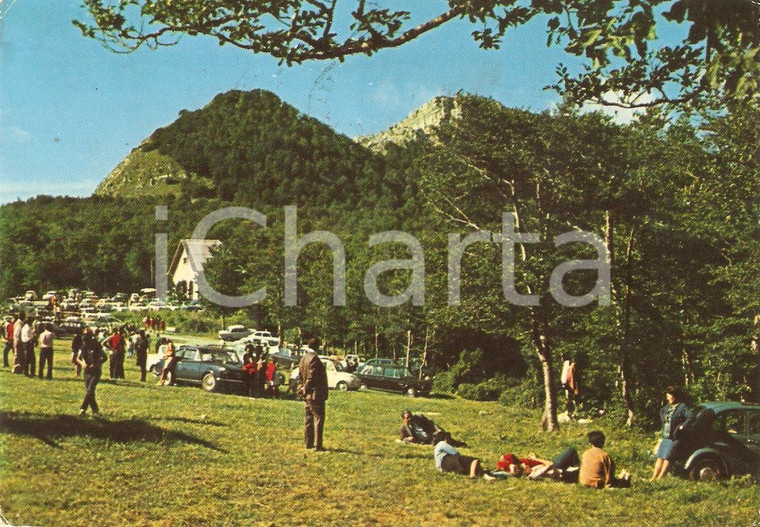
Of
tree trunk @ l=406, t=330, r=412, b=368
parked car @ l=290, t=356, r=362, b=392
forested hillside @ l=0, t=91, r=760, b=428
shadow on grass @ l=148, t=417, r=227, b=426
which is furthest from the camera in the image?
tree trunk @ l=406, t=330, r=412, b=368

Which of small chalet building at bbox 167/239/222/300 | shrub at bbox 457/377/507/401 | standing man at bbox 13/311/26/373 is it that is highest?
small chalet building at bbox 167/239/222/300

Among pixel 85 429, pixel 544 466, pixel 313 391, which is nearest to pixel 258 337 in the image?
pixel 313 391

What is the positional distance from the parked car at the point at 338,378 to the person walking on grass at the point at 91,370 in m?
2.82

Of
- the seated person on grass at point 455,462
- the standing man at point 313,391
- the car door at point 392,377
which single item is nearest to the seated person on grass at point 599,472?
the seated person on grass at point 455,462

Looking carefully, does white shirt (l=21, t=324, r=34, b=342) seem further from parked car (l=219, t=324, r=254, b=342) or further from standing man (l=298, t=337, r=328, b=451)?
standing man (l=298, t=337, r=328, b=451)

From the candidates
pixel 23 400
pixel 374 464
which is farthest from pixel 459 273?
pixel 23 400

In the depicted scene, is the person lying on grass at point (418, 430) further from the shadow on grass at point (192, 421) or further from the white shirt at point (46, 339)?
the white shirt at point (46, 339)

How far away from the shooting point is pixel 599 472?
880cm

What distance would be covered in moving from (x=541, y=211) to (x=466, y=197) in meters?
1.24

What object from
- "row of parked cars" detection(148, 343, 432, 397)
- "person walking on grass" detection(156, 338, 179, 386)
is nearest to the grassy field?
"row of parked cars" detection(148, 343, 432, 397)

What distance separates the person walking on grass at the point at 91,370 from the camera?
9484 mm

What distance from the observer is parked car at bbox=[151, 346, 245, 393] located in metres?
13.5

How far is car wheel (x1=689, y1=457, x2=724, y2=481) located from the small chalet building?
7.04 m

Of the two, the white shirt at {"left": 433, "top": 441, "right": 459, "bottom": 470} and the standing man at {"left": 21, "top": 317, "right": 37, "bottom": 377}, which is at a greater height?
the standing man at {"left": 21, "top": 317, "right": 37, "bottom": 377}
